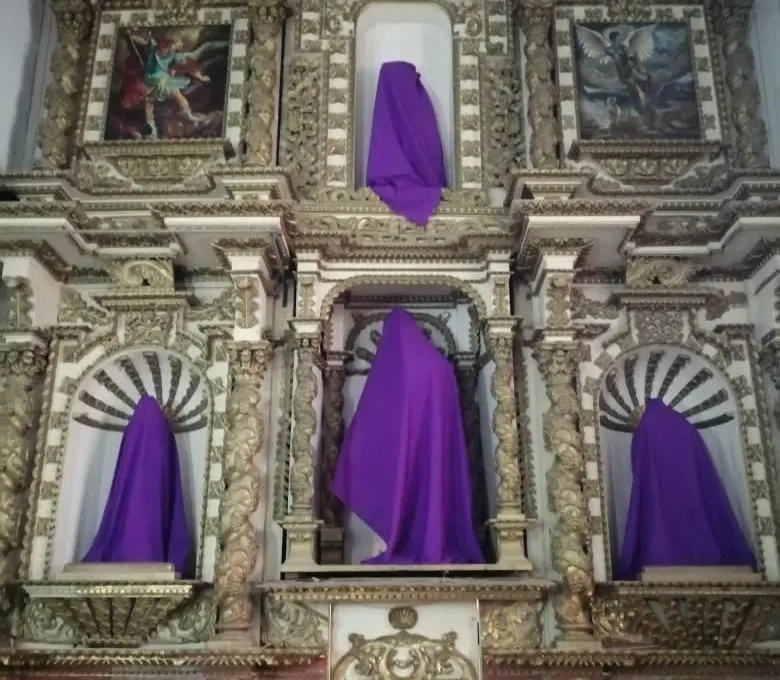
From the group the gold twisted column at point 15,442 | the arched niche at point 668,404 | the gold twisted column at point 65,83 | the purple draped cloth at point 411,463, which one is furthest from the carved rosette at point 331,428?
Result: the gold twisted column at point 65,83

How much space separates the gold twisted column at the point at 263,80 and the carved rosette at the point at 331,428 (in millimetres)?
1682

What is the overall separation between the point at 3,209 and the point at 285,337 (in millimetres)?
2041

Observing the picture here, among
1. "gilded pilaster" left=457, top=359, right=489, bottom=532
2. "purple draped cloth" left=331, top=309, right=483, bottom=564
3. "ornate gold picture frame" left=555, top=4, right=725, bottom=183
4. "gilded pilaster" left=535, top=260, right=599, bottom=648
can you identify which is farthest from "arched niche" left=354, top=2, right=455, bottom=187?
"purple draped cloth" left=331, top=309, right=483, bottom=564

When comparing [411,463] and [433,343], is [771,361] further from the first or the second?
[411,463]

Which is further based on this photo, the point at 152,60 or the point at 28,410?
the point at 152,60

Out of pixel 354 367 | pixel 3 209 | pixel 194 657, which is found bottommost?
pixel 194 657

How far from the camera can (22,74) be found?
7.30 m

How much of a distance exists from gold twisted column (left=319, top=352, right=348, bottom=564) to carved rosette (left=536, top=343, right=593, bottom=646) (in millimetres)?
1467

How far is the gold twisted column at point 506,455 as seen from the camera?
5738mm

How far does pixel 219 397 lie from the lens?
6352 millimetres

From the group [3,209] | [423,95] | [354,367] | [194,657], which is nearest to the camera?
[194,657]

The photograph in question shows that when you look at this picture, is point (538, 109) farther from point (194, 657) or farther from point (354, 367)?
point (194, 657)

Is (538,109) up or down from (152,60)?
down

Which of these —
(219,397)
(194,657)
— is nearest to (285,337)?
(219,397)
